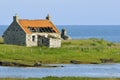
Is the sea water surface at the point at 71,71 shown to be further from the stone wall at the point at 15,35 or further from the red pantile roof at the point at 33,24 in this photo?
the red pantile roof at the point at 33,24

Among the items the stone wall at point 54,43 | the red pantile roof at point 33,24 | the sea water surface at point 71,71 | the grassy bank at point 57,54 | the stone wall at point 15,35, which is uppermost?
the red pantile roof at point 33,24

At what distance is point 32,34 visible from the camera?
122000 mm

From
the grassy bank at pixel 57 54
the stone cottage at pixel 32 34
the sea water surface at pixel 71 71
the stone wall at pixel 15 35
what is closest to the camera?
the sea water surface at pixel 71 71

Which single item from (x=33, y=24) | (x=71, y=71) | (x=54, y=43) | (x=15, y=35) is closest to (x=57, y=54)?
(x=54, y=43)

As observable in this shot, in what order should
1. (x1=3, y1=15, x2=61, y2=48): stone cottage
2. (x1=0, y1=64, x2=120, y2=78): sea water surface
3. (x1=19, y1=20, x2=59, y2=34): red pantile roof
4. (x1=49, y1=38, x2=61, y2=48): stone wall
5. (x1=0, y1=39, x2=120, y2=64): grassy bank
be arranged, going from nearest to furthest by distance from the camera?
(x1=0, y1=64, x2=120, y2=78): sea water surface → (x1=0, y1=39, x2=120, y2=64): grassy bank → (x1=49, y1=38, x2=61, y2=48): stone wall → (x1=3, y1=15, x2=61, y2=48): stone cottage → (x1=19, y1=20, x2=59, y2=34): red pantile roof

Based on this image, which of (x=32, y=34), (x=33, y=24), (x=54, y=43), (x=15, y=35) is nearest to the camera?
(x=54, y=43)

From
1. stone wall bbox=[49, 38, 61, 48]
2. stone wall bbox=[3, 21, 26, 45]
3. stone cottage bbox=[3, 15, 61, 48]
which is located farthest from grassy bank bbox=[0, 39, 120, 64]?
stone wall bbox=[3, 21, 26, 45]

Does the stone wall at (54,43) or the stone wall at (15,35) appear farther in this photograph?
the stone wall at (15,35)

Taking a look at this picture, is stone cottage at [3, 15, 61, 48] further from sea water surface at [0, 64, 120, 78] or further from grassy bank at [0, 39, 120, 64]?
sea water surface at [0, 64, 120, 78]

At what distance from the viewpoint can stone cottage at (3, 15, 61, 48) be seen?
120 meters

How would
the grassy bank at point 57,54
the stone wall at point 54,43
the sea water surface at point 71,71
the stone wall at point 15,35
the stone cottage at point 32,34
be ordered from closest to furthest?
the sea water surface at point 71,71 < the grassy bank at point 57,54 < the stone wall at point 54,43 < the stone cottage at point 32,34 < the stone wall at point 15,35

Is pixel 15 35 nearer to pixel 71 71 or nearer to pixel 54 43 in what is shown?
pixel 54 43

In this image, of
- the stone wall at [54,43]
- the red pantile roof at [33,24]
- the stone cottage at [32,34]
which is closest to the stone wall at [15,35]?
the stone cottage at [32,34]

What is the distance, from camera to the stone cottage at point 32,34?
120 m
